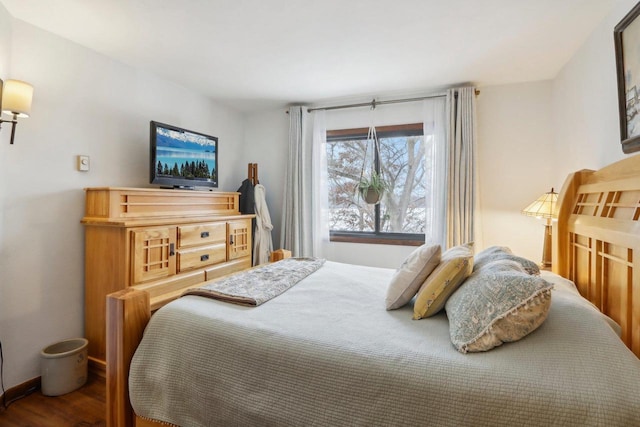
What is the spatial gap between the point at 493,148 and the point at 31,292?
3.97 meters

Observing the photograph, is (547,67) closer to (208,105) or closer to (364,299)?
(364,299)

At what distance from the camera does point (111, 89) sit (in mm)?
2479

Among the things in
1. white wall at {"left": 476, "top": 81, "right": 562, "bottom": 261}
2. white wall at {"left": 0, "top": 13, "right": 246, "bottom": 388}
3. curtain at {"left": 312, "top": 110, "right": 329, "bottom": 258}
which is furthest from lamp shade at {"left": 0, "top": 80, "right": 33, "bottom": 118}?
white wall at {"left": 476, "top": 81, "right": 562, "bottom": 261}

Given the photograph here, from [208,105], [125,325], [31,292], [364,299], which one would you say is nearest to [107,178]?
[31,292]

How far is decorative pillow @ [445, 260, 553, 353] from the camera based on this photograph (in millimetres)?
988

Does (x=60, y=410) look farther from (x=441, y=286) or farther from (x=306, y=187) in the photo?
(x=306, y=187)

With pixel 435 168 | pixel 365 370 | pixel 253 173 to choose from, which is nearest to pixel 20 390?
pixel 365 370

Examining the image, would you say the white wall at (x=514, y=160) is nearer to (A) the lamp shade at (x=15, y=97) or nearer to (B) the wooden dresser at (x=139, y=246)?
(B) the wooden dresser at (x=139, y=246)

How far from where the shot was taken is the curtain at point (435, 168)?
3008mm

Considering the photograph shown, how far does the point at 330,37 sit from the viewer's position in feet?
7.01

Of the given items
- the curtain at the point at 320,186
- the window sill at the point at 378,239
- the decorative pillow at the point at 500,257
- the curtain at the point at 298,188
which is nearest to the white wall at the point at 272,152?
the curtain at the point at 298,188

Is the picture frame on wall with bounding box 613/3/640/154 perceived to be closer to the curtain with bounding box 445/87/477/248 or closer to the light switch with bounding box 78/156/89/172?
the curtain with bounding box 445/87/477/248

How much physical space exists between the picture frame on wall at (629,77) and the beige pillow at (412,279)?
3.72 feet

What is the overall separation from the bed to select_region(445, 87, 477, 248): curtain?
123 centimetres
